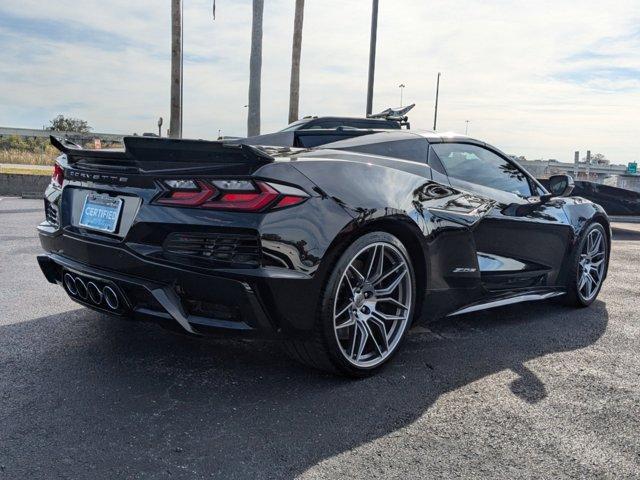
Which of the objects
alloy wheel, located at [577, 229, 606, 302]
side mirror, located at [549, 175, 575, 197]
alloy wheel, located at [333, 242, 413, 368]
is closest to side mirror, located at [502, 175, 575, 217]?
side mirror, located at [549, 175, 575, 197]

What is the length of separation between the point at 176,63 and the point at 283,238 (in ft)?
54.9

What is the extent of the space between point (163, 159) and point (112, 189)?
1.10 ft

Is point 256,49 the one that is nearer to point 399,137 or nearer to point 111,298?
point 399,137

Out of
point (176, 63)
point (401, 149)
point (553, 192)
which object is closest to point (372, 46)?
point (176, 63)

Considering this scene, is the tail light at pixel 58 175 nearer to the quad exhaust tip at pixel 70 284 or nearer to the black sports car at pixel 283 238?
the black sports car at pixel 283 238

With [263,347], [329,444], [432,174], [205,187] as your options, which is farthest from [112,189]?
[432,174]

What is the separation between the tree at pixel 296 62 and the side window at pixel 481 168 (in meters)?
→ 15.2

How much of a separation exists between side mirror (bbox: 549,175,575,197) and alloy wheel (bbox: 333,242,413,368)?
2214 mm

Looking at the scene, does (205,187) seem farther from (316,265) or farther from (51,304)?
(51,304)

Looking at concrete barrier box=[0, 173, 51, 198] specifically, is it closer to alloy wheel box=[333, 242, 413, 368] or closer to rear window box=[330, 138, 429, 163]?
rear window box=[330, 138, 429, 163]

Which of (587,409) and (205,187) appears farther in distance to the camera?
(587,409)

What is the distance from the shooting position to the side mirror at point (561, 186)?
495 centimetres

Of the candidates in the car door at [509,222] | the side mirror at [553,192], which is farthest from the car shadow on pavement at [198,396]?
the side mirror at [553,192]

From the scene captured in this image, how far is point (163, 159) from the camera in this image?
2.94 m
